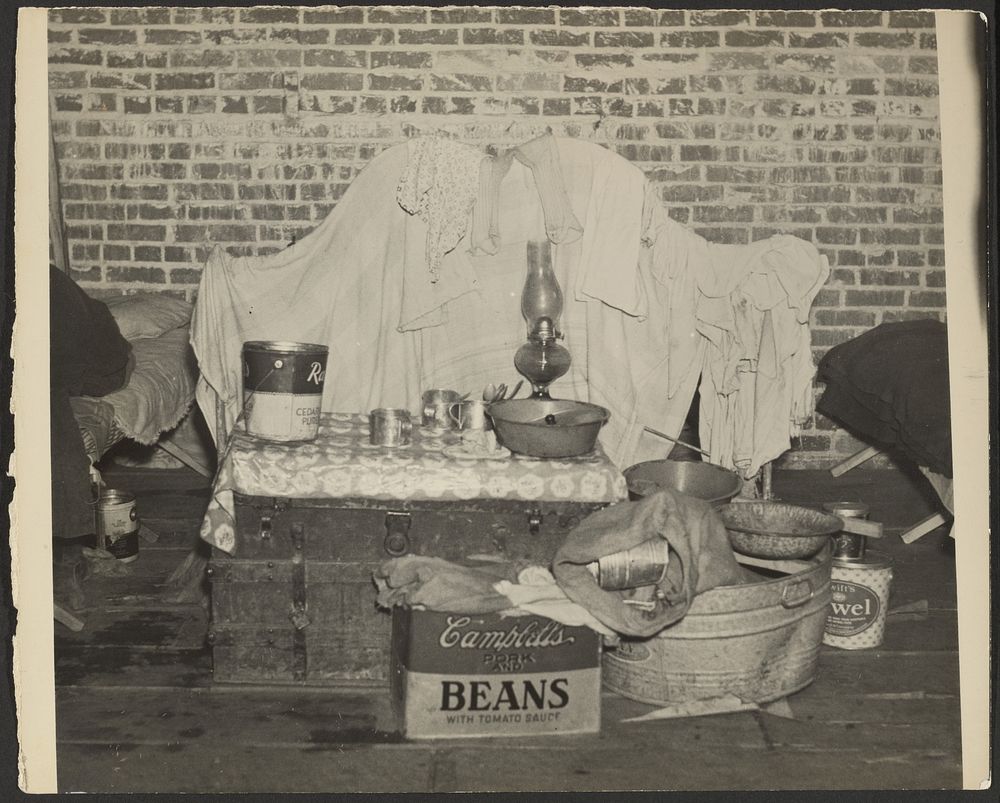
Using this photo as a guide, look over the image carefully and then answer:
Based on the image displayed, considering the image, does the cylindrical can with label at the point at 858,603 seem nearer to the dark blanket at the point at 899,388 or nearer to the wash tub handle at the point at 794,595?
the wash tub handle at the point at 794,595

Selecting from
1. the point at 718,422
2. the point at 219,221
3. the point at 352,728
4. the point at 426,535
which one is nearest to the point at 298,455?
the point at 426,535

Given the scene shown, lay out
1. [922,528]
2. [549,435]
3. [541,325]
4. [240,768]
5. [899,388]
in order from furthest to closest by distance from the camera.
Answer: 1. [922,528]
2. [899,388]
3. [541,325]
4. [549,435]
5. [240,768]

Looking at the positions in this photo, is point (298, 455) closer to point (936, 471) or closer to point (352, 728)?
point (352, 728)

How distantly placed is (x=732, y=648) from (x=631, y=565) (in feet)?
1.56

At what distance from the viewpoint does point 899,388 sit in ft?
18.0

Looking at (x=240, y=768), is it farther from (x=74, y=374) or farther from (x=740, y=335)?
(x=740, y=335)

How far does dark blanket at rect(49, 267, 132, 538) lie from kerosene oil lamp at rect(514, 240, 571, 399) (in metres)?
1.83

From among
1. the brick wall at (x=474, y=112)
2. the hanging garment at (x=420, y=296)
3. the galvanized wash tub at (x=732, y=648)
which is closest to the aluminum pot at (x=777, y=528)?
the galvanized wash tub at (x=732, y=648)

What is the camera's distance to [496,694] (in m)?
3.67

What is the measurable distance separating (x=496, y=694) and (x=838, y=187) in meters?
4.54

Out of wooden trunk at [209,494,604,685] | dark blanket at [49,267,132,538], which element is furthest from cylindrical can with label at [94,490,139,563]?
wooden trunk at [209,494,604,685]

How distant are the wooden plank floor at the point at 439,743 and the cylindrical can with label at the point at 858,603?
0.20 feet

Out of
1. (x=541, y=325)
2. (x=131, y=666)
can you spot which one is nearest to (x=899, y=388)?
(x=541, y=325)

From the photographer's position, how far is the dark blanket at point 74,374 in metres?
4.48
